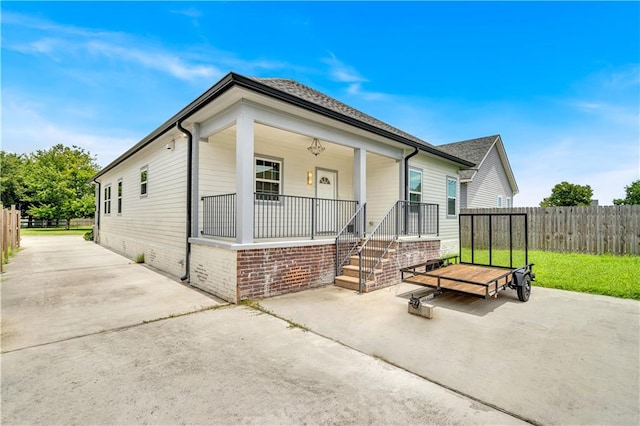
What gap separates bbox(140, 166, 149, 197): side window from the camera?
33.3 ft

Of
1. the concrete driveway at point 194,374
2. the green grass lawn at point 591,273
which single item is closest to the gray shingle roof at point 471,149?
the green grass lawn at point 591,273

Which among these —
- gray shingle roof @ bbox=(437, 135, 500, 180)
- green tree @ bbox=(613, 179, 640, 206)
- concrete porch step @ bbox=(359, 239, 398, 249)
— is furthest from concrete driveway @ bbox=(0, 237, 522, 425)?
green tree @ bbox=(613, 179, 640, 206)

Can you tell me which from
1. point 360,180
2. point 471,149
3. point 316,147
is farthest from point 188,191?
point 471,149

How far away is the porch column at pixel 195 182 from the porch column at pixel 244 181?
76.6 inches

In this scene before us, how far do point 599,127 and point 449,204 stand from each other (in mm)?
10638

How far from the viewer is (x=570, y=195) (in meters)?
37.3

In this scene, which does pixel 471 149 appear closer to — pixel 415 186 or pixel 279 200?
pixel 415 186

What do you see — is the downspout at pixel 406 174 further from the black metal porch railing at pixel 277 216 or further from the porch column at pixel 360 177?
the porch column at pixel 360 177

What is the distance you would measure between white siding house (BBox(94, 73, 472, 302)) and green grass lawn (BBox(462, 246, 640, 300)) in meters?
2.84

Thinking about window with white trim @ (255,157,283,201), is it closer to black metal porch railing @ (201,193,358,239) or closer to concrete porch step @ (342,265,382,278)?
black metal porch railing @ (201,193,358,239)

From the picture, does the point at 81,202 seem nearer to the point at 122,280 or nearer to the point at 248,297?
the point at 122,280

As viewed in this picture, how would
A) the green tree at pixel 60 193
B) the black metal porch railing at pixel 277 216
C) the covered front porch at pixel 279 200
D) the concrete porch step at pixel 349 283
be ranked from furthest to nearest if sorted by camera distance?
the green tree at pixel 60 193 < the black metal porch railing at pixel 277 216 < the concrete porch step at pixel 349 283 < the covered front porch at pixel 279 200

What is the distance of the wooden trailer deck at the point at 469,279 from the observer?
5.06m

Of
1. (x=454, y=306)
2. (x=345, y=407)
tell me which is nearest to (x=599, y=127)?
(x=454, y=306)
